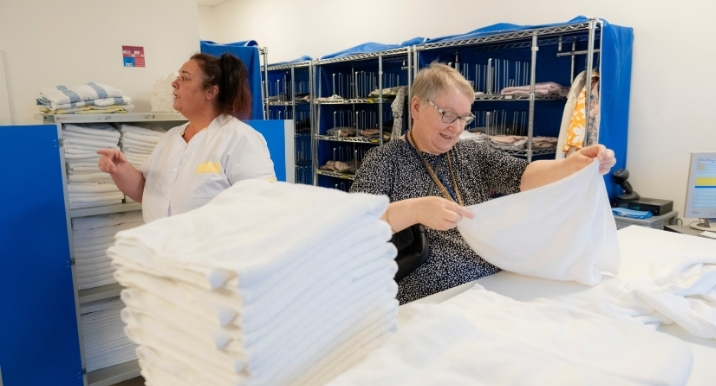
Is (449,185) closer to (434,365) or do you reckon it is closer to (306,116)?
(434,365)

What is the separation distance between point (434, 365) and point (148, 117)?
2.10m

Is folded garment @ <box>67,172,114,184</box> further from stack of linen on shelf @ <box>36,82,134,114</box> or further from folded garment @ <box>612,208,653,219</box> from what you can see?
folded garment @ <box>612,208,653,219</box>

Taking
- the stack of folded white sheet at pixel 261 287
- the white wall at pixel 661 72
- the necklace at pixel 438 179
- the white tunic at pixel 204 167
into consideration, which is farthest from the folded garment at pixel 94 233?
the white wall at pixel 661 72

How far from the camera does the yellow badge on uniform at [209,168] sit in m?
2.03

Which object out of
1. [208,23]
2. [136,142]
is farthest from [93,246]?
[208,23]

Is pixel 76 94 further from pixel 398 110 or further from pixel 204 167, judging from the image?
pixel 398 110

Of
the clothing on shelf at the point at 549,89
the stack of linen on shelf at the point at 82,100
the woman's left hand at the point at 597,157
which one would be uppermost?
the clothing on shelf at the point at 549,89

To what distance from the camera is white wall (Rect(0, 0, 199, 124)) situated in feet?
8.14

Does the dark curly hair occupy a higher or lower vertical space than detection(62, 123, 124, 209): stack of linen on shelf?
higher

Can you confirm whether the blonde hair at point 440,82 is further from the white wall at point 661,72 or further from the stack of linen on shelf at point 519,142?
the white wall at point 661,72

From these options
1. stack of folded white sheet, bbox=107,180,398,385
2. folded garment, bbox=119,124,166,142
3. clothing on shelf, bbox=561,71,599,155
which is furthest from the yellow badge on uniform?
clothing on shelf, bbox=561,71,599,155

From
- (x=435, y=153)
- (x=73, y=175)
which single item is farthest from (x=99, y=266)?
(x=435, y=153)

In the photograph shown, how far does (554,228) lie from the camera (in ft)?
5.25

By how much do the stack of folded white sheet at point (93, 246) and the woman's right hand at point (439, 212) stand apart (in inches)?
69.9
